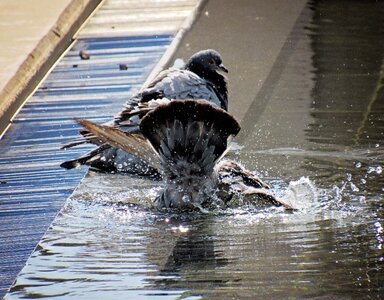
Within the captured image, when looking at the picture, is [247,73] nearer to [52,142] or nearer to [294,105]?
[294,105]

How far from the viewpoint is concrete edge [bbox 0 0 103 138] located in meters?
8.71

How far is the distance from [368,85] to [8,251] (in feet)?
13.9

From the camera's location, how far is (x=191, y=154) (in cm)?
649

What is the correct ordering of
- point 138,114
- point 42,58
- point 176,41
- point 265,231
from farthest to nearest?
point 176,41 → point 42,58 → point 138,114 → point 265,231

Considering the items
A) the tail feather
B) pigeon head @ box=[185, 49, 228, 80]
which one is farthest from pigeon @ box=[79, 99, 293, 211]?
pigeon head @ box=[185, 49, 228, 80]

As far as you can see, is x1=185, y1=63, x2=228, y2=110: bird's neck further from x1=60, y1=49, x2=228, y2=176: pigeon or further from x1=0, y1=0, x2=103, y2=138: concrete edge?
x1=0, y1=0, x2=103, y2=138: concrete edge

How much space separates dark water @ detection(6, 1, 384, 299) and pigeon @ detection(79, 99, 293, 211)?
14 centimetres

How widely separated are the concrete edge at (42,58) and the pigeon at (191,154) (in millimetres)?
1887

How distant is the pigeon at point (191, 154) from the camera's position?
622 cm

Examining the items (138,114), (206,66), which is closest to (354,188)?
(138,114)

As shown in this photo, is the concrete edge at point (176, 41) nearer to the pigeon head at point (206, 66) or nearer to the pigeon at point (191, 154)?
the pigeon head at point (206, 66)

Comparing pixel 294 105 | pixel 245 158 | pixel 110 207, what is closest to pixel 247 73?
pixel 294 105

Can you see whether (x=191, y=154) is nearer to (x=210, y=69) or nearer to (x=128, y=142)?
(x=128, y=142)

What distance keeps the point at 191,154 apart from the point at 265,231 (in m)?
0.71
